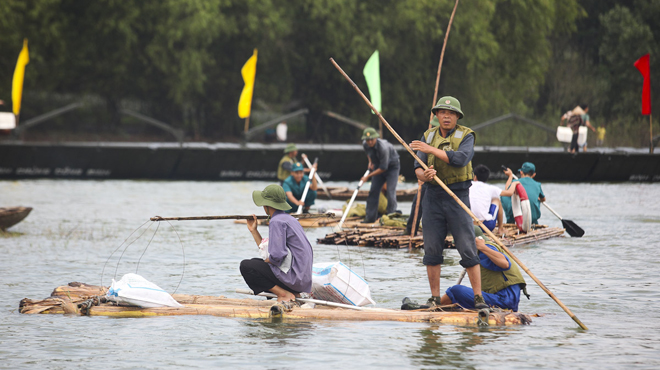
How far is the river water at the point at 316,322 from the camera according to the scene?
653cm

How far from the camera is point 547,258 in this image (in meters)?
11.6

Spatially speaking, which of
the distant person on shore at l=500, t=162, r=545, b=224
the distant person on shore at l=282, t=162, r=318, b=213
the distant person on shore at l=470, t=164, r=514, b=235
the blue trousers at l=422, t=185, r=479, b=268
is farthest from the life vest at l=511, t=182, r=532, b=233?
the blue trousers at l=422, t=185, r=479, b=268

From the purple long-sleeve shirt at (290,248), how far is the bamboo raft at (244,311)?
0.25 m

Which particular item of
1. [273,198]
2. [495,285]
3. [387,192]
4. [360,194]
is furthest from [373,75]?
[495,285]

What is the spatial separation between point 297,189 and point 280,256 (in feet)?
27.1

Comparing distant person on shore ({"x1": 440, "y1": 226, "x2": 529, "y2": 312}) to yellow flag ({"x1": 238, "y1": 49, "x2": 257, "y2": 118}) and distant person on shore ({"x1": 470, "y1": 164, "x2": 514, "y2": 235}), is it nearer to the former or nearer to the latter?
distant person on shore ({"x1": 470, "y1": 164, "x2": 514, "y2": 235})

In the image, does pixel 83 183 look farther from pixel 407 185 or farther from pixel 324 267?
pixel 324 267

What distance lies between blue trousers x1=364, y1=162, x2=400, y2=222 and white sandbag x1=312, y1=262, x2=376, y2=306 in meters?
6.33

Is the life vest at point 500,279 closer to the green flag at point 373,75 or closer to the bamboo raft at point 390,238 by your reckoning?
the bamboo raft at point 390,238

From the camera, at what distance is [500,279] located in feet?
24.9

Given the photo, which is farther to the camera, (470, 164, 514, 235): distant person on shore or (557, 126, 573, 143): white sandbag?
(557, 126, 573, 143): white sandbag

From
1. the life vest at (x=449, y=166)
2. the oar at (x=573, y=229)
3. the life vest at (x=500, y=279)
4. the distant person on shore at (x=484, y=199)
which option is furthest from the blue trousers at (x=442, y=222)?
the oar at (x=573, y=229)

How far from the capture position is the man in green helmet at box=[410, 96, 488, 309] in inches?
293

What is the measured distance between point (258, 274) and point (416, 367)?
1.95 m
